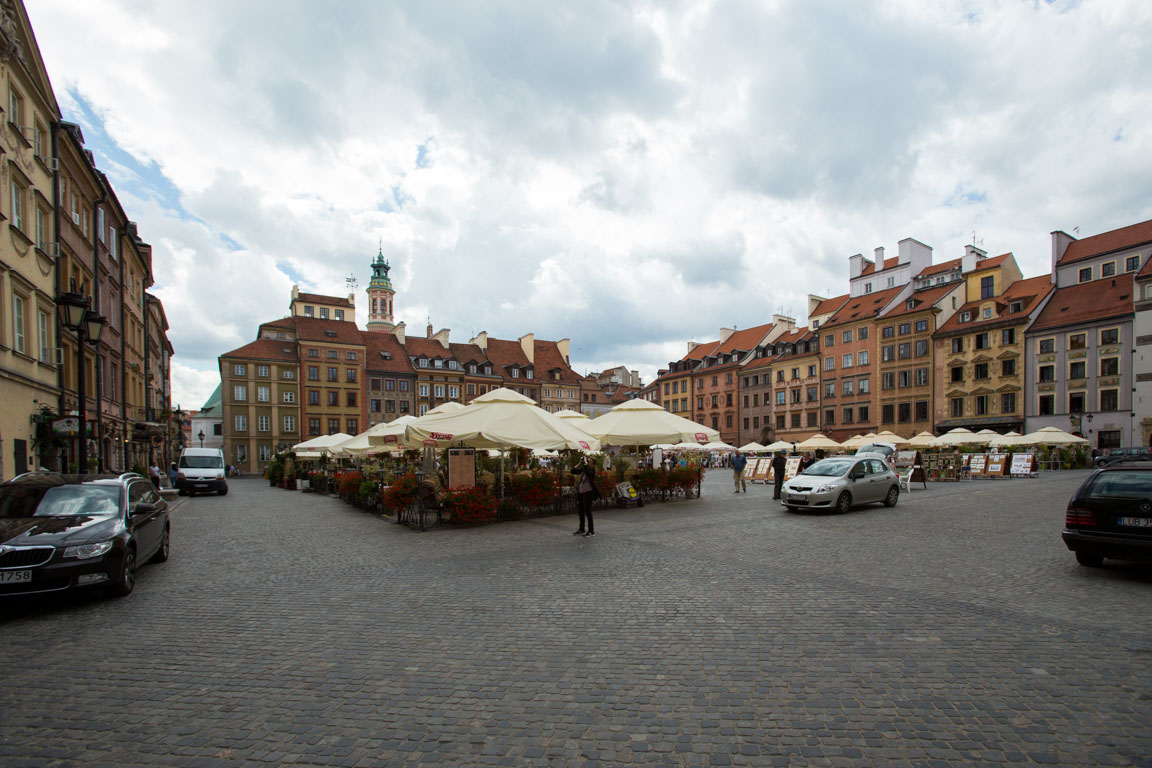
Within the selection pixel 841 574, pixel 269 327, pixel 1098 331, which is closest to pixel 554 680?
pixel 841 574

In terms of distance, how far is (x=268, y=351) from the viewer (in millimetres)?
67000

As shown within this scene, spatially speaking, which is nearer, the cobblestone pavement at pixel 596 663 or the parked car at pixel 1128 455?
the cobblestone pavement at pixel 596 663

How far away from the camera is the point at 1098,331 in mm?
46094

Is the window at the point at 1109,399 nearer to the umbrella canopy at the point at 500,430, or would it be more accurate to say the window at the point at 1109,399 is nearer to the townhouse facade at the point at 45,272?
the umbrella canopy at the point at 500,430

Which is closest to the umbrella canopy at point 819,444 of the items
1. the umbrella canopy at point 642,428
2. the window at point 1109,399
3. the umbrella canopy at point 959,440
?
the umbrella canopy at point 959,440

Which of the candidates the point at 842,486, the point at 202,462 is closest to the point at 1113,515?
the point at 842,486

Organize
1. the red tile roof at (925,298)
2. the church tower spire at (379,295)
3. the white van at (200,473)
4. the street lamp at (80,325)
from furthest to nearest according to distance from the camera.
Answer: the church tower spire at (379,295) < the red tile roof at (925,298) < the white van at (200,473) < the street lamp at (80,325)

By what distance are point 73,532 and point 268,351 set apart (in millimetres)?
65103

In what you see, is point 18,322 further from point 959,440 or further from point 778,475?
point 959,440

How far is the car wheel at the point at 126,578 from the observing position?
7988 mm

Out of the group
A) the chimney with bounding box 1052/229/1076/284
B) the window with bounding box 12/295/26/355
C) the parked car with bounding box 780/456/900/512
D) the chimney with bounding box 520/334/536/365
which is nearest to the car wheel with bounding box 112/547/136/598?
the window with bounding box 12/295/26/355

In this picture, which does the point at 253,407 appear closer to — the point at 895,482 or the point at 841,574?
the point at 895,482

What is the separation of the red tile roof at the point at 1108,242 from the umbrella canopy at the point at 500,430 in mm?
53486

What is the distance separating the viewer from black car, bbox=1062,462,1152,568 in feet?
27.1
